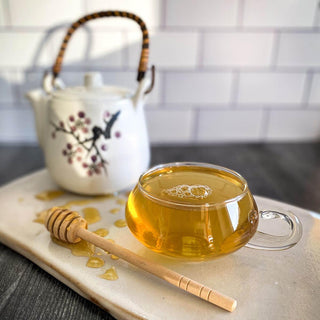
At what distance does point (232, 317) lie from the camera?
0.28m

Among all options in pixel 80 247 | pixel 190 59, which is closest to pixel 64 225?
pixel 80 247

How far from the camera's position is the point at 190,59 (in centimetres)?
82

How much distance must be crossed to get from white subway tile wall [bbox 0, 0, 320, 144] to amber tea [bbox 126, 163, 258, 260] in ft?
1.71

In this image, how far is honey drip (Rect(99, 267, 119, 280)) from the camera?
0.33 m

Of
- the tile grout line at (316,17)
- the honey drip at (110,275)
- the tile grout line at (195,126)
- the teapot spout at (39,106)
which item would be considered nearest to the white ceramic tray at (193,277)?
the honey drip at (110,275)

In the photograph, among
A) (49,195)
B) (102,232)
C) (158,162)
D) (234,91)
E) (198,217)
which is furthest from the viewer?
(234,91)

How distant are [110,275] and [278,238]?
174 millimetres

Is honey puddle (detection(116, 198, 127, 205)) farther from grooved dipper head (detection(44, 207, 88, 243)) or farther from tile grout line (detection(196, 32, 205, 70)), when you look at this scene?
tile grout line (detection(196, 32, 205, 70))

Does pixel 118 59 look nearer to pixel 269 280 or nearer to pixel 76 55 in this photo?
pixel 76 55

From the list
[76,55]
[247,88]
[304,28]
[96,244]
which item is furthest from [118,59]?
[96,244]

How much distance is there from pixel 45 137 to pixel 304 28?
0.67 meters

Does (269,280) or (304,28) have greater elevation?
(304,28)

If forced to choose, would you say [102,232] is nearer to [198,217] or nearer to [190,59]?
[198,217]

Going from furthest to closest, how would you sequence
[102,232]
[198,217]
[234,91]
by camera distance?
1. [234,91]
2. [102,232]
3. [198,217]
